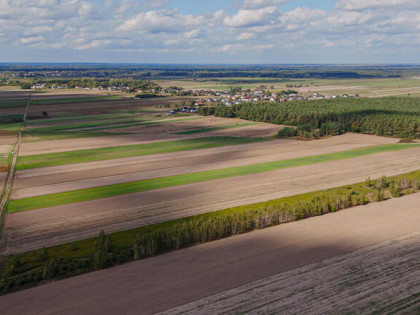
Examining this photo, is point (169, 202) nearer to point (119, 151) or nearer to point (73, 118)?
point (119, 151)

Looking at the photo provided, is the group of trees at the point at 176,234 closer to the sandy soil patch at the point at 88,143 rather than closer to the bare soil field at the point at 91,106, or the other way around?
the sandy soil patch at the point at 88,143

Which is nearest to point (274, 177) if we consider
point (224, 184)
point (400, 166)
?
point (224, 184)

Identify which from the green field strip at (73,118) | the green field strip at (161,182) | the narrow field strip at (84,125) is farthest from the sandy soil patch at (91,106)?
the green field strip at (161,182)

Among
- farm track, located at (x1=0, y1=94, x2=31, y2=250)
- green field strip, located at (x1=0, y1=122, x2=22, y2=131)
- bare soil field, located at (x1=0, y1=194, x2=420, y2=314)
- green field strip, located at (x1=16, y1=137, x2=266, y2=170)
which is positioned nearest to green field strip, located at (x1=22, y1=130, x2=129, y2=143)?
farm track, located at (x1=0, y1=94, x2=31, y2=250)

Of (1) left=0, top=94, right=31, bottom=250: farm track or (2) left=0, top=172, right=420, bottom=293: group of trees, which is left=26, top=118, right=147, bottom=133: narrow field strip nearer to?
(1) left=0, top=94, right=31, bottom=250: farm track

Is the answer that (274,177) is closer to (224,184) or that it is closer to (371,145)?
(224,184)
